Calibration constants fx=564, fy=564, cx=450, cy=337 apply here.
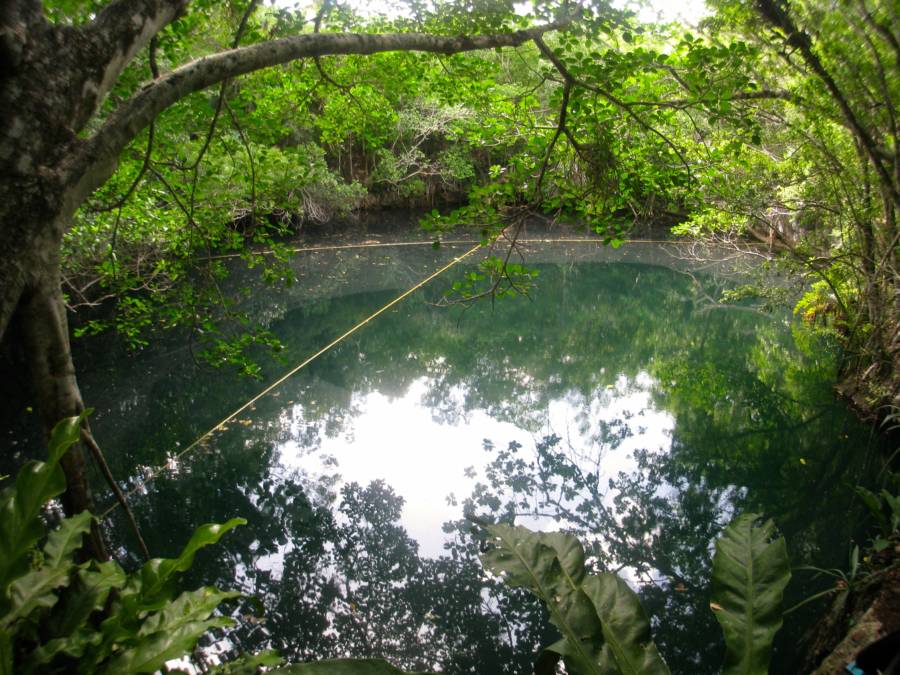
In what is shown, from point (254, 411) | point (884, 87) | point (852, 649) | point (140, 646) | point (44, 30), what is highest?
point (884, 87)

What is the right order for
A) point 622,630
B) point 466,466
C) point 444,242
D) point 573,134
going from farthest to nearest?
point 444,242, point 466,466, point 573,134, point 622,630

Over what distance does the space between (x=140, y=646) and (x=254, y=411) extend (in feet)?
10.4

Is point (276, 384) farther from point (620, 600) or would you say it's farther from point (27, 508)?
point (620, 600)

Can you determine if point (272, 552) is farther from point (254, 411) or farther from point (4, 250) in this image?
point (4, 250)

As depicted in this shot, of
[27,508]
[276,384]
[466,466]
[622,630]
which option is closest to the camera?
[27,508]

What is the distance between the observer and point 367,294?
8.19 m

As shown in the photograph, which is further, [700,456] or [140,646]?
[700,456]

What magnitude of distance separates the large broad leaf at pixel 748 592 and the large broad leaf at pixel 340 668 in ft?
2.34

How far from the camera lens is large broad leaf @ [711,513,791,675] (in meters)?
1.18

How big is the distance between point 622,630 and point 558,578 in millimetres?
177

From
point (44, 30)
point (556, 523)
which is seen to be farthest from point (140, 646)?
point (556, 523)

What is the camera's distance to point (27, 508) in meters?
1.12

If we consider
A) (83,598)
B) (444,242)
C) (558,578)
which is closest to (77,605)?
(83,598)

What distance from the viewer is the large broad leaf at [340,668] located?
0.97 metres
